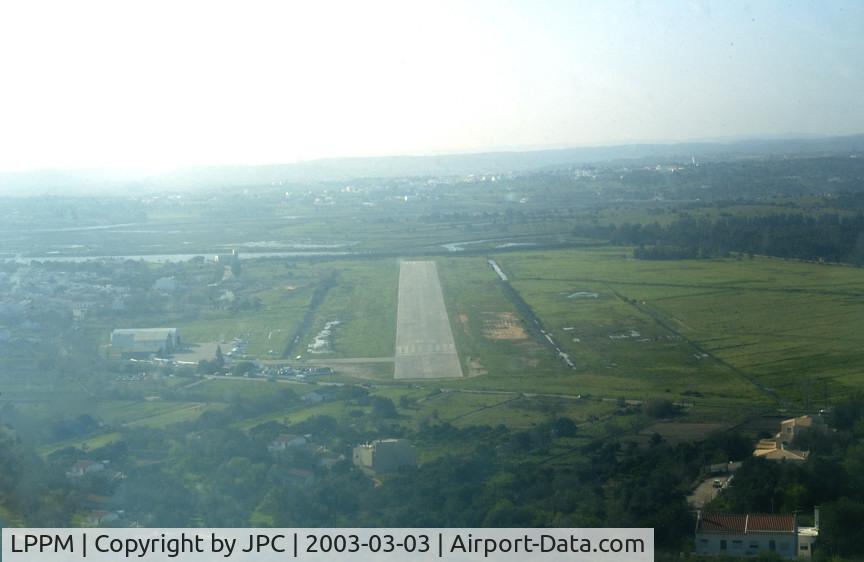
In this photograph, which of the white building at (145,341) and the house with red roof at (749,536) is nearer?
the house with red roof at (749,536)

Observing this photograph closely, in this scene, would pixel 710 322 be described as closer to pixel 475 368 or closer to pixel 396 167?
pixel 475 368

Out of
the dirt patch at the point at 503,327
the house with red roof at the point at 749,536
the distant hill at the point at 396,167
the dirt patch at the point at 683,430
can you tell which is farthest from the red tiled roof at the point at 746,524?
the distant hill at the point at 396,167

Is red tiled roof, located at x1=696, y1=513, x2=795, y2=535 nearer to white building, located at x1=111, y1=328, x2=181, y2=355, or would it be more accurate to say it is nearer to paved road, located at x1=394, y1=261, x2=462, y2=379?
paved road, located at x1=394, y1=261, x2=462, y2=379

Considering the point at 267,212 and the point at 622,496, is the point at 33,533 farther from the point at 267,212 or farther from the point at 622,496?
the point at 267,212

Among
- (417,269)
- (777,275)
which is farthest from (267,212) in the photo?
(777,275)

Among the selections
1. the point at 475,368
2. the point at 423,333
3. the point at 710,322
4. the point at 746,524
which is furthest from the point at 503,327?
the point at 746,524

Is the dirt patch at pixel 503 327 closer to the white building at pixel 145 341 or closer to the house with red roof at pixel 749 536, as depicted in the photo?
the white building at pixel 145 341
